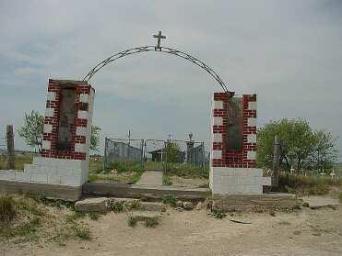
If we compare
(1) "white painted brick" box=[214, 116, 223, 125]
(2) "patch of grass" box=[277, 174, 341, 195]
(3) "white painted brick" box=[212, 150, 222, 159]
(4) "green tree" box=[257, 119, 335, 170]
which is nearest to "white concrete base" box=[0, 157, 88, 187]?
(3) "white painted brick" box=[212, 150, 222, 159]

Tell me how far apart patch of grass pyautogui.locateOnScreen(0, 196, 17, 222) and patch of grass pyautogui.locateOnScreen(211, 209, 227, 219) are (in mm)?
4600

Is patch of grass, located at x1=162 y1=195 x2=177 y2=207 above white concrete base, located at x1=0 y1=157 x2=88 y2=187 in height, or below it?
below

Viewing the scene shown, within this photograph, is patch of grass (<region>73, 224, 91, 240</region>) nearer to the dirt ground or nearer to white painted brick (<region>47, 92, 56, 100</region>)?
the dirt ground

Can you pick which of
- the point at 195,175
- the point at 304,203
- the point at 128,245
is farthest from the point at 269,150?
the point at 128,245

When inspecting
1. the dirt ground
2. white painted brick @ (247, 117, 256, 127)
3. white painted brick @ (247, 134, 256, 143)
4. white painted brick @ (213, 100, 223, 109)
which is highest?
white painted brick @ (213, 100, 223, 109)

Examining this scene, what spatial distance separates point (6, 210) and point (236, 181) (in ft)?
18.0

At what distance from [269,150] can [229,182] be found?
32.7 m

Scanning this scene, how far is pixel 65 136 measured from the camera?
43.4ft

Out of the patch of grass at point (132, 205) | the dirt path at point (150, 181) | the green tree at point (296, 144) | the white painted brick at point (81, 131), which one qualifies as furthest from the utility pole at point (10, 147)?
the green tree at point (296, 144)

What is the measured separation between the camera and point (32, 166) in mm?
12453

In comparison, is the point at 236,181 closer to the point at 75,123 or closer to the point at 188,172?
the point at 75,123

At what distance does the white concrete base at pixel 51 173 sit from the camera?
12.4m

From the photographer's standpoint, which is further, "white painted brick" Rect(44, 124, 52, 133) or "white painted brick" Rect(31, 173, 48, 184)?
"white painted brick" Rect(44, 124, 52, 133)

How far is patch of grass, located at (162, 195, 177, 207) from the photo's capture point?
12.3m
